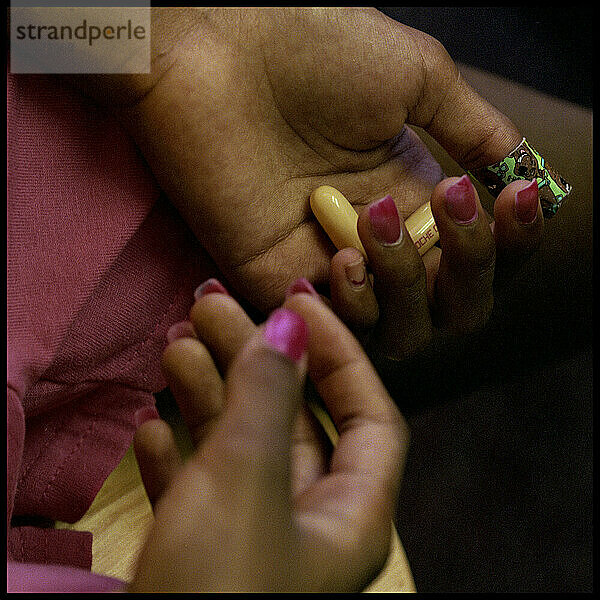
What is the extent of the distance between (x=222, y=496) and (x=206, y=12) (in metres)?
0.44

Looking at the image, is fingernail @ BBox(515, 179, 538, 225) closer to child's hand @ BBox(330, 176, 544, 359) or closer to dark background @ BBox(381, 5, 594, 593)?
child's hand @ BBox(330, 176, 544, 359)

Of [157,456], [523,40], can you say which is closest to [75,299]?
[157,456]

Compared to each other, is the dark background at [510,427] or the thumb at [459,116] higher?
the thumb at [459,116]

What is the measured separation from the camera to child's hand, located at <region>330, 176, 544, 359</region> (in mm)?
539

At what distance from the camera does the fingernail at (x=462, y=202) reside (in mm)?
529

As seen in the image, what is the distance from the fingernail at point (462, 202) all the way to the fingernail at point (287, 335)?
276 mm

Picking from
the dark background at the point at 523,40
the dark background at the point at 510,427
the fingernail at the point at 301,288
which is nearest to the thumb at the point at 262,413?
the fingernail at the point at 301,288

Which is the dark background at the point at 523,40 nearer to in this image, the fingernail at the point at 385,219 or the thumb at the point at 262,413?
the fingernail at the point at 385,219

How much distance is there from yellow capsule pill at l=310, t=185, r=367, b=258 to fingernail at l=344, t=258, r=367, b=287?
→ 30 millimetres

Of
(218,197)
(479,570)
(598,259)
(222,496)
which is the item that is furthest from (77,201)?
(479,570)

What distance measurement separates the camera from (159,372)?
1.80 feet

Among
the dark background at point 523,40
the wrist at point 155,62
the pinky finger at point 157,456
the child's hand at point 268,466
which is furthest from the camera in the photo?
the dark background at point 523,40

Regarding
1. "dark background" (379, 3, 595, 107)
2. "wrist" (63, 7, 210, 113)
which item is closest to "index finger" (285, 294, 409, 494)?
"wrist" (63, 7, 210, 113)

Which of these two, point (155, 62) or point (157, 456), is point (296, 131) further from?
point (157, 456)
